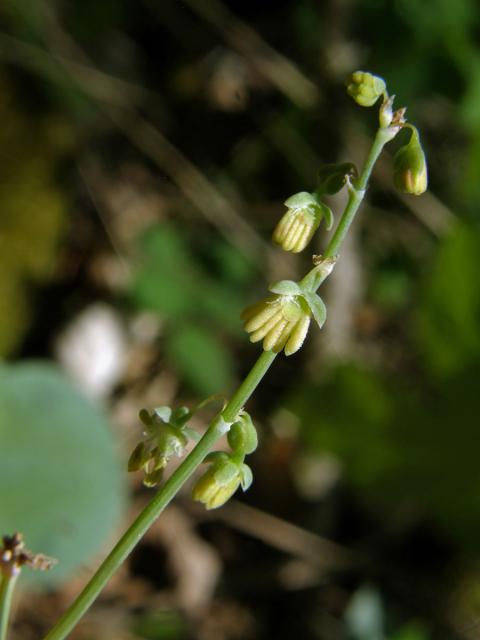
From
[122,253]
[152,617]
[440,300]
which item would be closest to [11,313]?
[122,253]

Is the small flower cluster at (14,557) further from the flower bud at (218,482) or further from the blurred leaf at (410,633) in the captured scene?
the blurred leaf at (410,633)

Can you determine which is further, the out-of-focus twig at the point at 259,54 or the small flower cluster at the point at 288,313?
the out-of-focus twig at the point at 259,54

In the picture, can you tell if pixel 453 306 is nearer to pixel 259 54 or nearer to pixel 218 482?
pixel 259 54

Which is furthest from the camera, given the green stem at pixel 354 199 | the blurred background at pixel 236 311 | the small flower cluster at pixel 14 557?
the blurred background at pixel 236 311

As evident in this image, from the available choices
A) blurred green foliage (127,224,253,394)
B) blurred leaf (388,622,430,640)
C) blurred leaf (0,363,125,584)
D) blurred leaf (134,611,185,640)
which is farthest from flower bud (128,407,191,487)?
blurred green foliage (127,224,253,394)

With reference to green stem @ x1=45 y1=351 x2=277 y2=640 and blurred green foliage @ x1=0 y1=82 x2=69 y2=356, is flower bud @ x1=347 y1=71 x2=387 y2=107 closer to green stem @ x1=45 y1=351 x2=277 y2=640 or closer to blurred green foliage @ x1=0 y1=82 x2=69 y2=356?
green stem @ x1=45 y1=351 x2=277 y2=640

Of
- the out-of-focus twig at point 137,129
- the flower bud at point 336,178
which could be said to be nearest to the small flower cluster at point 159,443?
the flower bud at point 336,178
